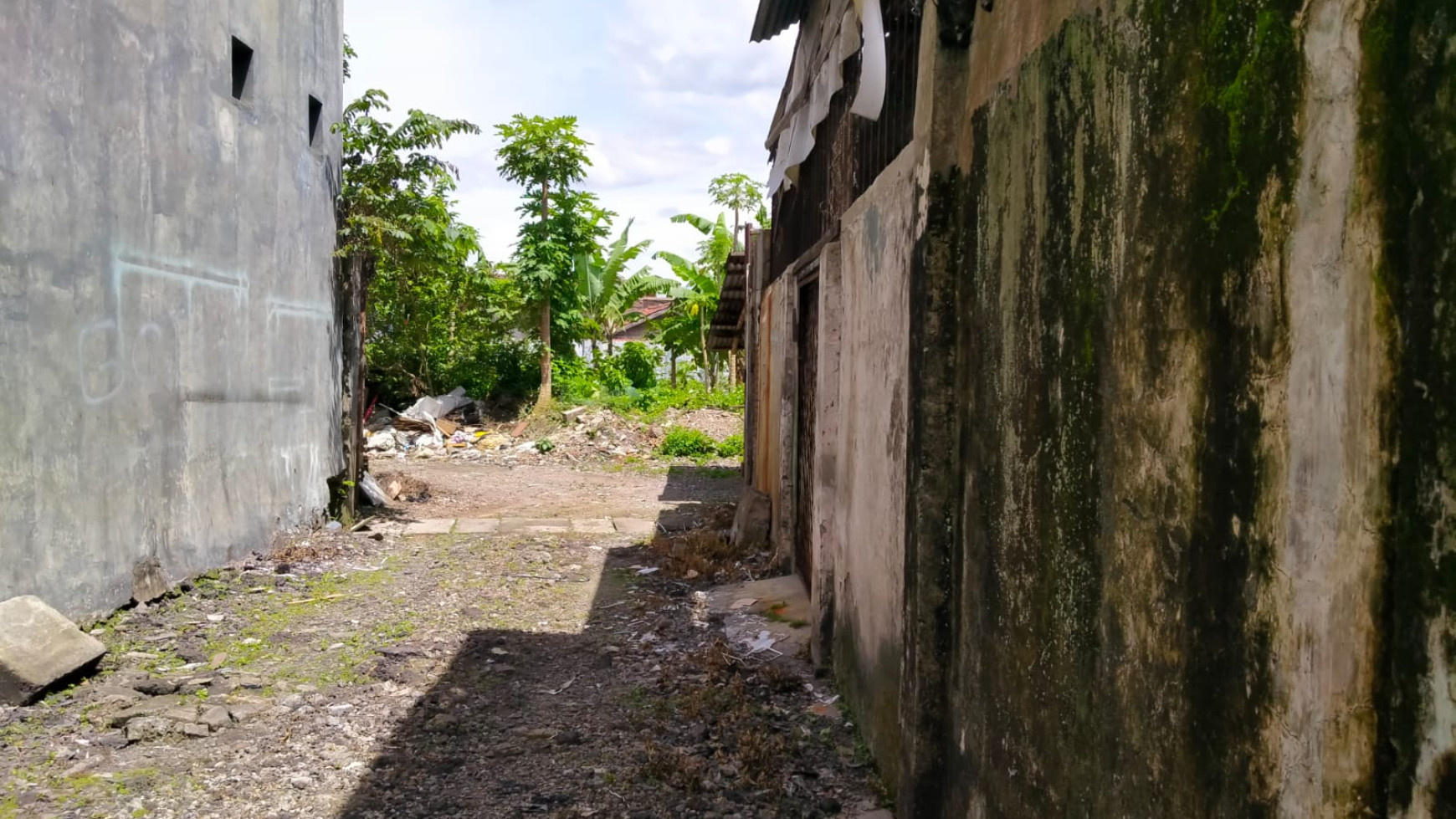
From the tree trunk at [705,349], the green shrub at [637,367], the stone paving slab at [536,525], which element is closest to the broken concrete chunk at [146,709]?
the stone paving slab at [536,525]

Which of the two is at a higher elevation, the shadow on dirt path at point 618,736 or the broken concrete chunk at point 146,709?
the broken concrete chunk at point 146,709

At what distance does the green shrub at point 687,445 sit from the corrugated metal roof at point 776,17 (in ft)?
36.4

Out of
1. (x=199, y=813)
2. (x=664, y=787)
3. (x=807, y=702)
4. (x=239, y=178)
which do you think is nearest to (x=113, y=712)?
A: (x=199, y=813)

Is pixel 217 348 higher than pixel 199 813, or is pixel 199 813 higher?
pixel 217 348

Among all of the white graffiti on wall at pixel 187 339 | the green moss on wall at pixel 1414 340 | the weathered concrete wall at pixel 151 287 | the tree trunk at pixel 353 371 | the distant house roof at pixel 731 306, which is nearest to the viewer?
the green moss on wall at pixel 1414 340

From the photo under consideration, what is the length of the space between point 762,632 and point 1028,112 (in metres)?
4.27

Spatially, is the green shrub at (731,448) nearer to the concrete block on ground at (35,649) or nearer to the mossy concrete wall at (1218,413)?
the concrete block on ground at (35,649)

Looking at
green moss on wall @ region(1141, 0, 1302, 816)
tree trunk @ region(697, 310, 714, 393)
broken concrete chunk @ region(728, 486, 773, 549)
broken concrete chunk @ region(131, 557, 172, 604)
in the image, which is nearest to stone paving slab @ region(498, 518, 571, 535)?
broken concrete chunk @ region(728, 486, 773, 549)

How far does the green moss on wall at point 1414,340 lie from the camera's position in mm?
1122

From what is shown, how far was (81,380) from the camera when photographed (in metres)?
5.94

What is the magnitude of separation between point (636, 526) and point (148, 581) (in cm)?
515

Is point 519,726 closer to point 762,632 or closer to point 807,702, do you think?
point 807,702

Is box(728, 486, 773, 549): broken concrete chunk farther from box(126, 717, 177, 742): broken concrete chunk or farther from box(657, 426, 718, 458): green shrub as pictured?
box(657, 426, 718, 458): green shrub

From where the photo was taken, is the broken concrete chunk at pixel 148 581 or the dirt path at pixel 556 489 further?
the dirt path at pixel 556 489
